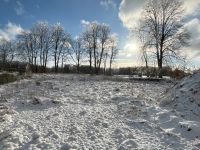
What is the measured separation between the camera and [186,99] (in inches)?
380

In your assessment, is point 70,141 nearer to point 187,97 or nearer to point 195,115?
point 195,115

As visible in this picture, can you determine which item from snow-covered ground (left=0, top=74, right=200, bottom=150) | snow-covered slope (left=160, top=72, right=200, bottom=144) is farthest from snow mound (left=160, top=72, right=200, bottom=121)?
snow-covered ground (left=0, top=74, right=200, bottom=150)

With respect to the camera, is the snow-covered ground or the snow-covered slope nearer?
the snow-covered ground

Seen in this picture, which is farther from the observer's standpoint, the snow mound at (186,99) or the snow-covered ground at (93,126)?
the snow mound at (186,99)

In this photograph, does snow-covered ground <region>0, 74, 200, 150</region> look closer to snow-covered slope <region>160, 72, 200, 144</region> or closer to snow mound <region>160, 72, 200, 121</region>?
snow-covered slope <region>160, 72, 200, 144</region>

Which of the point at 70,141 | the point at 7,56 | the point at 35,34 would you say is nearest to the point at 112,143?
the point at 70,141

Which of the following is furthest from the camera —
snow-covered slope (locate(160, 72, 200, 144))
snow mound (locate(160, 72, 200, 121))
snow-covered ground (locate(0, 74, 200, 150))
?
snow mound (locate(160, 72, 200, 121))

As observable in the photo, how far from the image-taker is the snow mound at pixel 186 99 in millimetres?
8586

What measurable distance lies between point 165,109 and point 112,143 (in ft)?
11.8

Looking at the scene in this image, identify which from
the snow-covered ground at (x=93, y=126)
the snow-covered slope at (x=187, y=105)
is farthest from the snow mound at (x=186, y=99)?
the snow-covered ground at (x=93, y=126)

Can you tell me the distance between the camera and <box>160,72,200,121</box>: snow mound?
8.59 meters

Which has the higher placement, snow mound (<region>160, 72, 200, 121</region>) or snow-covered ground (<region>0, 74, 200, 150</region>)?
snow mound (<region>160, 72, 200, 121</region>)

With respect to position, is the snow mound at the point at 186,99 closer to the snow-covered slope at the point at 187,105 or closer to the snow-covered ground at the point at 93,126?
the snow-covered slope at the point at 187,105

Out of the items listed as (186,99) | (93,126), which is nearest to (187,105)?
(186,99)
